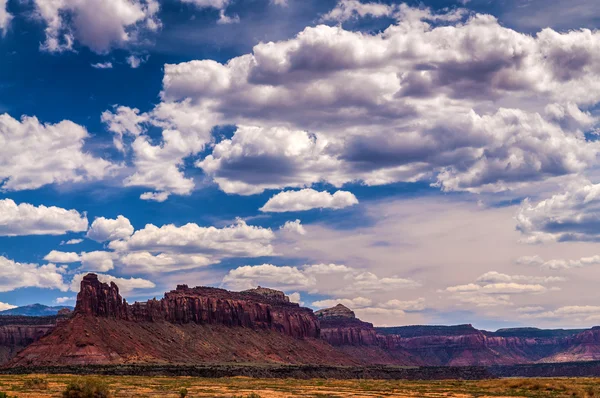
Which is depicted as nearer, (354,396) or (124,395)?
(124,395)

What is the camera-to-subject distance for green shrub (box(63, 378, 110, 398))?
205 feet

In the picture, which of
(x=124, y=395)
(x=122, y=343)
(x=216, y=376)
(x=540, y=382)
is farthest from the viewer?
(x=122, y=343)

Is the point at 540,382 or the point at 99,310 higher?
the point at 99,310

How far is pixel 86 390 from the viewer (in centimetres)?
6278

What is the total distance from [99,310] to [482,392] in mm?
128035

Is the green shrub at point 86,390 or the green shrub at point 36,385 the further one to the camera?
the green shrub at point 36,385

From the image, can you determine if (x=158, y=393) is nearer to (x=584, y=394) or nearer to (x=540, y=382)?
(x=584, y=394)

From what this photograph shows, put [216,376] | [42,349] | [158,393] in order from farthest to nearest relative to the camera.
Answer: [42,349] < [216,376] < [158,393]

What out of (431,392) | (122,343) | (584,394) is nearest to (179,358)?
(122,343)

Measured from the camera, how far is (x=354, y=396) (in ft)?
276

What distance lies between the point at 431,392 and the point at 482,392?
20.3 feet

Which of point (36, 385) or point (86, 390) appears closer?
point (86, 390)

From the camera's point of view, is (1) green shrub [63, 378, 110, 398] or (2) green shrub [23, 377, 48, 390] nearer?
(1) green shrub [63, 378, 110, 398]

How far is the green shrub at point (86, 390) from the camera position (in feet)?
205
